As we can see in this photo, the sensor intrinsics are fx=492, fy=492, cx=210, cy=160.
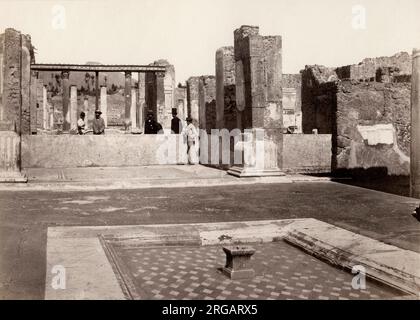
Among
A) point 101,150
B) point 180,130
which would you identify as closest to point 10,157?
point 101,150

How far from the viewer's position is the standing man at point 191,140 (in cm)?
1184

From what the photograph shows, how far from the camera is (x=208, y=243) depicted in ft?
13.3

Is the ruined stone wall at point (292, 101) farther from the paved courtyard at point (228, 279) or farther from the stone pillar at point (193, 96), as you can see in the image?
the paved courtyard at point (228, 279)

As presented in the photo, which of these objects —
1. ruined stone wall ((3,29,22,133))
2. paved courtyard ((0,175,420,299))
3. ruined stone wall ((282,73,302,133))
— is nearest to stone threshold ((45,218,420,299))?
paved courtyard ((0,175,420,299))

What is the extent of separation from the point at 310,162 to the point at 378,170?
8.12ft

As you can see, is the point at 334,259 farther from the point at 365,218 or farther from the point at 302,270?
the point at 365,218

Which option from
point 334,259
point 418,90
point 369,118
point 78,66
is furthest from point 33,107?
point 334,259

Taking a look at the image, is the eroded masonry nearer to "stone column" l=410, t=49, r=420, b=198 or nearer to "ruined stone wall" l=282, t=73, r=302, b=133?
"stone column" l=410, t=49, r=420, b=198

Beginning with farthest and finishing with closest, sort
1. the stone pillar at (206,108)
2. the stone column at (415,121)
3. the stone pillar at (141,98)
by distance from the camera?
1. the stone pillar at (141,98)
2. the stone pillar at (206,108)
3. the stone column at (415,121)

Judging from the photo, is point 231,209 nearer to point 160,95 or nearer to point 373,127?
point 373,127

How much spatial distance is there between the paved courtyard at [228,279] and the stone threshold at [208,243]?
10cm

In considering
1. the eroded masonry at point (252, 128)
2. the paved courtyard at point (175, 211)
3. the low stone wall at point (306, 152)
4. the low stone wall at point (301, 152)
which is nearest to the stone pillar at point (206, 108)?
the eroded masonry at point (252, 128)

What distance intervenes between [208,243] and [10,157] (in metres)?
4.68

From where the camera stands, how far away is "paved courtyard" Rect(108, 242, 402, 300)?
281 centimetres
